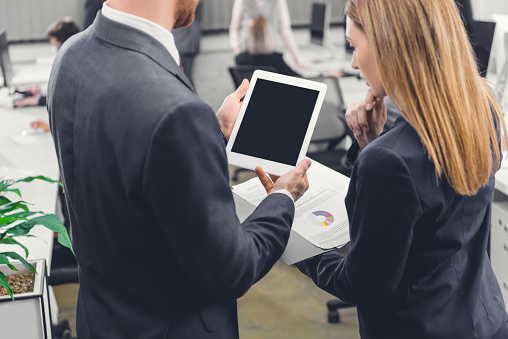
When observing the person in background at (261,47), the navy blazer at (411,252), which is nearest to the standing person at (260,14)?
the person in background at (261,47)


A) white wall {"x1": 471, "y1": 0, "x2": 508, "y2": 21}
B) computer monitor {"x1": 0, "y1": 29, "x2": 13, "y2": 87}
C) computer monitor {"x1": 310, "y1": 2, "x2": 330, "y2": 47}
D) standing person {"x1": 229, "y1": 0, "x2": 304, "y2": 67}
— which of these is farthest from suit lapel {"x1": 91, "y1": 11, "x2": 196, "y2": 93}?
computer monitor {"x1": 310, "y1": 2, "x2": 330, "y2": 47}

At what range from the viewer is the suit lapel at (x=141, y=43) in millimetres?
927

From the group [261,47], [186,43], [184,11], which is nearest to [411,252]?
[184,11]

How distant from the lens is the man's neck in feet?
3.08

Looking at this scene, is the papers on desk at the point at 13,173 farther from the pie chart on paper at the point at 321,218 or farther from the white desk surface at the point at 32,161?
the pie chart on paper at the point at 321,218

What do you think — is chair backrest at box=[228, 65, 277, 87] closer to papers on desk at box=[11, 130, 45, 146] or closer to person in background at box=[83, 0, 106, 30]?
papers on desk at box=[11, 130, 45, 146]

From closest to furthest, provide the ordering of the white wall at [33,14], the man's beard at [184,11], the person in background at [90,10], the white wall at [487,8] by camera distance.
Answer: the man's beard at [184,11] → the white wall at [487,8] → the person in background at [90,10] → the white wall at [33,14]

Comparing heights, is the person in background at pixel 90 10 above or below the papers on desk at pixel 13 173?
below

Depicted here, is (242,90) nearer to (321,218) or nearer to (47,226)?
(321,218)

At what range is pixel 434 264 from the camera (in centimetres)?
111

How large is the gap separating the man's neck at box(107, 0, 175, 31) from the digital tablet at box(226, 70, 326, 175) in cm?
38

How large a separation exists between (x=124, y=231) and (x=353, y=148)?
0.66m

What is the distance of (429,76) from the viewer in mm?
1035

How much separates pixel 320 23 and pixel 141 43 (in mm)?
4768
